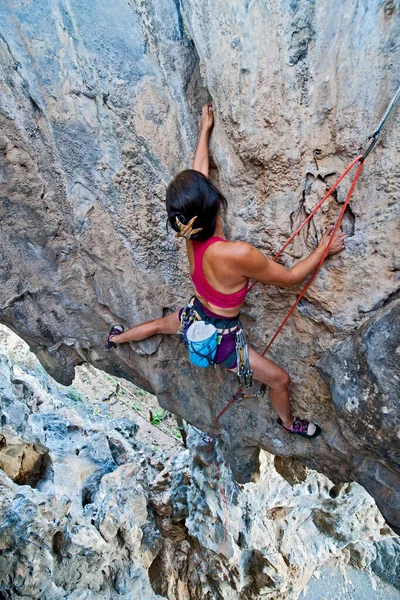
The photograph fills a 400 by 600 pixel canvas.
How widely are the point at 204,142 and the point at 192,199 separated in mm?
482

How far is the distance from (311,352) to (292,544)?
10.8ft

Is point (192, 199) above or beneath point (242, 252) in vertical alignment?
above

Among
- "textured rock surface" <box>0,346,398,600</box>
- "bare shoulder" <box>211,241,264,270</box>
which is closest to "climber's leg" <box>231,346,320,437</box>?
"bare shoulder" <box>211,241,264,270</box>

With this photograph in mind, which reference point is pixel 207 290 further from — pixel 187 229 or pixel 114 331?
pixel 114 331

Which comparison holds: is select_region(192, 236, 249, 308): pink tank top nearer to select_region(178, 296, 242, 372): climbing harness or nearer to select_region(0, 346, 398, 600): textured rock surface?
select_region(178, 296, 242, 372): climbing harness

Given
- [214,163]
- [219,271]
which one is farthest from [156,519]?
[214,163]

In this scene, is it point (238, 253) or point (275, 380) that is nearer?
point (238, 253)

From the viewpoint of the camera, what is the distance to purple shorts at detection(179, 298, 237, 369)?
1941 millimetres

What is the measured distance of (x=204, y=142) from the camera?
1852 mm

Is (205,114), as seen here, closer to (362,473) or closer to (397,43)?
(397,43)

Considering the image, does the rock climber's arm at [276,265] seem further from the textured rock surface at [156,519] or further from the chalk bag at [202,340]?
the textured rock surface at [156,519]

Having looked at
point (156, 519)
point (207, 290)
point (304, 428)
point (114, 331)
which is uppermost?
point (207, 290)

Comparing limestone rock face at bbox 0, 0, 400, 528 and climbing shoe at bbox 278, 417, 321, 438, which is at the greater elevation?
limestone rock face at bbox 0, 0, 400, 528

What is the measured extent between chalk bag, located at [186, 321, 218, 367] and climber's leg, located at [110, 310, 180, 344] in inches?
15.0
